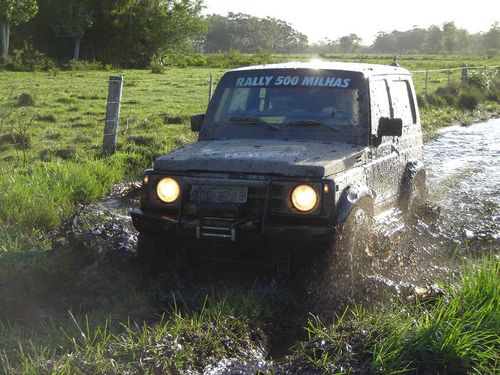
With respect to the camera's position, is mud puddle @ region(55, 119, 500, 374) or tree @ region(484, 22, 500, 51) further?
tree @ region(484, 22, 500, 51)

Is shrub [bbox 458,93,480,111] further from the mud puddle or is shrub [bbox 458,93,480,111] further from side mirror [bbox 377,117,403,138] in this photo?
side mirror [bbox 377,117,403,138]

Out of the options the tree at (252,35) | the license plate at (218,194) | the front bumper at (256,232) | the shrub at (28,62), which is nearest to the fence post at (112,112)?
the license plate at (218,194)

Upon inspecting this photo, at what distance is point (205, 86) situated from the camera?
2933cm

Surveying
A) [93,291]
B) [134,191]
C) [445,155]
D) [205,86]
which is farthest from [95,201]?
[205,86]

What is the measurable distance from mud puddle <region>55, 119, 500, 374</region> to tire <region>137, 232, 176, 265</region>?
0.14 meters

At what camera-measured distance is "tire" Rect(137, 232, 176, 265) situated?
19.4 ft

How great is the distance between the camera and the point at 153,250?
5.96m

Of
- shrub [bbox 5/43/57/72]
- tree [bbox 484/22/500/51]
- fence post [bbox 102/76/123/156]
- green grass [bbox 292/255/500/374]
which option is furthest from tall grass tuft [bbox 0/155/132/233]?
tree [bbox 484/22/500/51]

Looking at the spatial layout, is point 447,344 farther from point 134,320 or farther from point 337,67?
point 337,67

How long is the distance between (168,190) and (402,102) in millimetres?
3178

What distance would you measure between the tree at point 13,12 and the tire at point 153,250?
1514 inches

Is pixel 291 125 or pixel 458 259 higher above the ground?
pixel 291 125

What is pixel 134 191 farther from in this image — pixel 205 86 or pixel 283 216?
pixel 205 86

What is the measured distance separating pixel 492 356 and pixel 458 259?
328 cm
